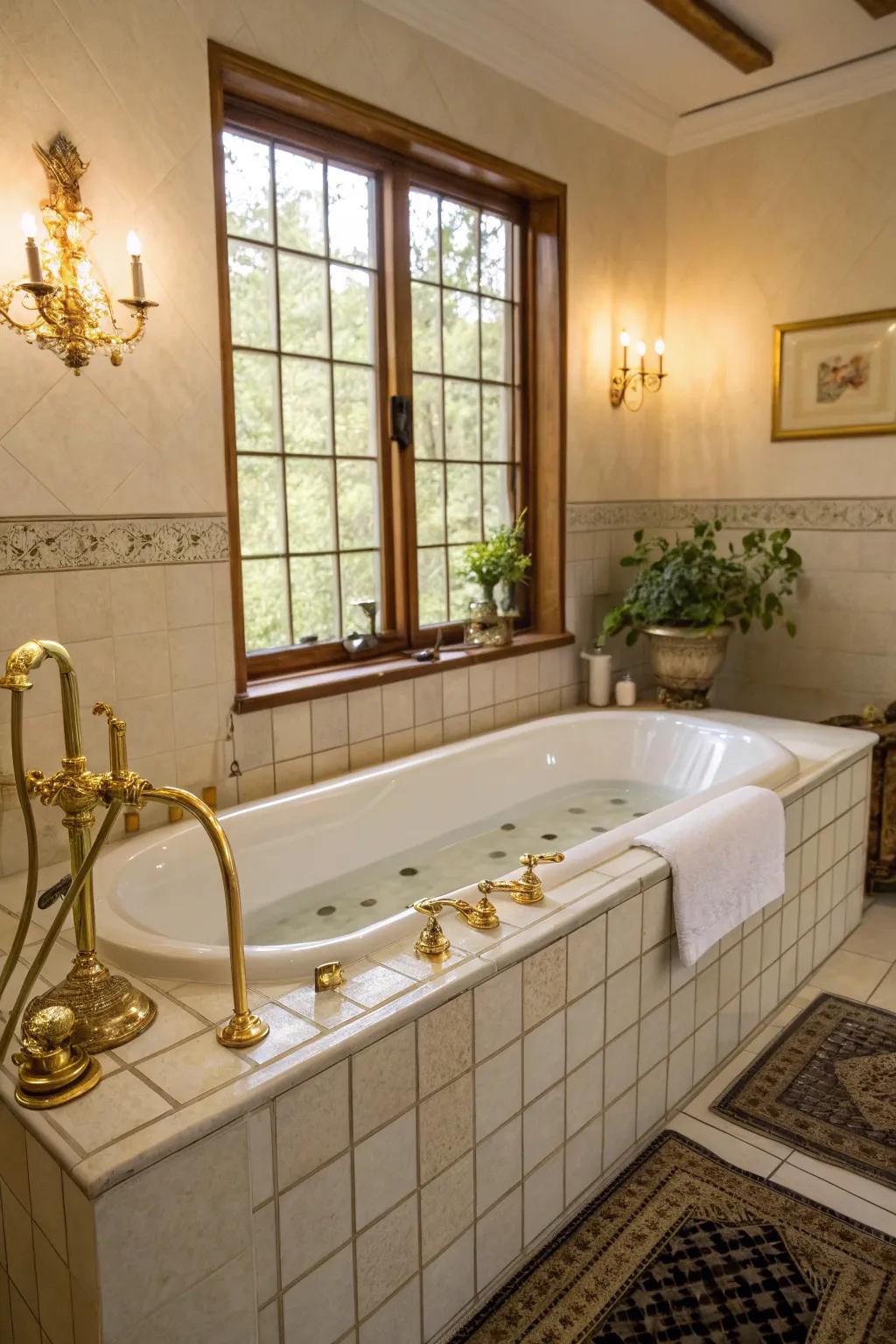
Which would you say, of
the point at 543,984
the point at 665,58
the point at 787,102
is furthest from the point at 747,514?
the point at 543,984

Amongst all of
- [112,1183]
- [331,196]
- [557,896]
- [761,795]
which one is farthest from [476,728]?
[112,1183]

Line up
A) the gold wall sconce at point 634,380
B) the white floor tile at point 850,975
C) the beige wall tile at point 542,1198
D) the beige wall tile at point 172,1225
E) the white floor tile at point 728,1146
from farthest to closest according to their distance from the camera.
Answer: the gold wall sconce at point 634,380 < the white floor tile at point 850,975 < the white floor tile at point 728,1146 < the beige wall tile at point 542,1198 < the beige wall tile at point 172,1225

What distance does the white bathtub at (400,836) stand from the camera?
5.91 ft

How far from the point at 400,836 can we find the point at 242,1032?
4.64ft

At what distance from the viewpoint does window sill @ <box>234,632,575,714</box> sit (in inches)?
105

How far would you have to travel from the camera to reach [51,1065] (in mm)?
1327

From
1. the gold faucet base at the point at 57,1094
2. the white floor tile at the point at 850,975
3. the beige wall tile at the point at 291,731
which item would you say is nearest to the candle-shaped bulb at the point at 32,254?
the beige wall tile at the point at 291,731

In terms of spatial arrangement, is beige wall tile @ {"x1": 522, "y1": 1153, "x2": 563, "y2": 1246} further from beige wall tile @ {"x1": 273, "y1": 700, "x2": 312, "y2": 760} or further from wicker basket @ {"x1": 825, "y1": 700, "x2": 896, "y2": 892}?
wicker basket @ {"x1": 825, "y1": 700, "x2": 896, "y2": 892}

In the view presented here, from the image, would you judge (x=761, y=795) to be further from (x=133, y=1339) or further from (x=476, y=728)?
(x=133, y=1339)

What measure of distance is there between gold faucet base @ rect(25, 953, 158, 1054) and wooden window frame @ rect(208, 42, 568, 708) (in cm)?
118

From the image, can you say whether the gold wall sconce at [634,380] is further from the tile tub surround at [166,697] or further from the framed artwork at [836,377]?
the tile tub surround at [166,697]

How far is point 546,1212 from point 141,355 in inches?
79.3

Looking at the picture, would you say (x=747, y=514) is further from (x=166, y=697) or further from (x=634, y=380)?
(x=166, y=697)

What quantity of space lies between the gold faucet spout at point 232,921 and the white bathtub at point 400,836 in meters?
0.18
